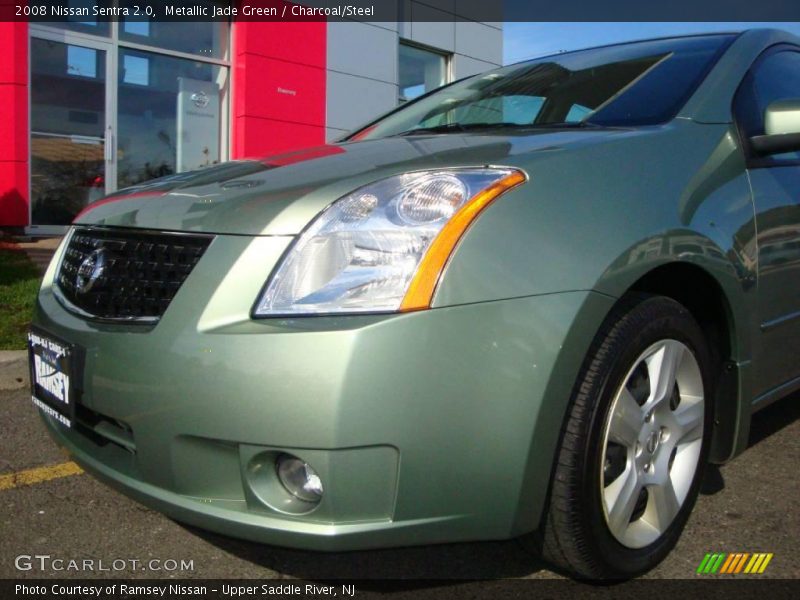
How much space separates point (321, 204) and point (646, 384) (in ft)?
3.15

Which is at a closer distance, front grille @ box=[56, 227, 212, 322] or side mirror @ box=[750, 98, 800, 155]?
front grille @ box=[56, 227, 212, 322]

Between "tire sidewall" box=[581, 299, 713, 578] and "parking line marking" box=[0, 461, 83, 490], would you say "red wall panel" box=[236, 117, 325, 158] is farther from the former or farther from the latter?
"tire sidewall" box=[581, 299, 713, 578]

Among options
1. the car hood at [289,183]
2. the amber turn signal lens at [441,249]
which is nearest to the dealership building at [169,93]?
the car hood at [289,183]

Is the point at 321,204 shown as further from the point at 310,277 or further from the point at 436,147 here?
the point at 436,147

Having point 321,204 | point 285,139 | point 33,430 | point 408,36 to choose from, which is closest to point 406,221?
point 321,204

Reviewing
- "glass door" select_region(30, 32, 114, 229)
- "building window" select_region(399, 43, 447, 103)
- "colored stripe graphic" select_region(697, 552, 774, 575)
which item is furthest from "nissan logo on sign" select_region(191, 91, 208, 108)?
"colored stripe graphic" select_region(697, 552, 774, 575)

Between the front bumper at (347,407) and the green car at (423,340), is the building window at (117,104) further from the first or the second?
the front bumper at (347,407)

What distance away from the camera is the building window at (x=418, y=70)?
37.7 ft

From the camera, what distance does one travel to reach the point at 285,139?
9906 mm

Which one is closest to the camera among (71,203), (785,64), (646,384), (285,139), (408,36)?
(646,384)

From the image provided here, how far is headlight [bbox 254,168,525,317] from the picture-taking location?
1568mm

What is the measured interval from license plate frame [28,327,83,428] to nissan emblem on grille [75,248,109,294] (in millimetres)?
149

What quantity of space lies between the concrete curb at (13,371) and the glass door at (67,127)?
485cm

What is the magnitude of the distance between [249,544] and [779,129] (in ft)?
6.64
